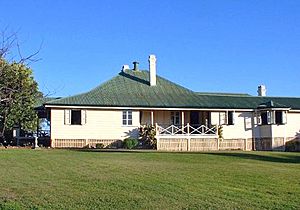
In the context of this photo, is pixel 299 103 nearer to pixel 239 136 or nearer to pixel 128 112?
pixel 239 136

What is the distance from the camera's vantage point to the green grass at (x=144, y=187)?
35.7 ft

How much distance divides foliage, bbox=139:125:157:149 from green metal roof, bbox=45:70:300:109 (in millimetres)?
1689

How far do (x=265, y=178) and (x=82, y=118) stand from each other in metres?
21.8

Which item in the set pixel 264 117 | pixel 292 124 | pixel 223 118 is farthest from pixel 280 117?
pixel 223 118

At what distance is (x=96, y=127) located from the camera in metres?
35.7

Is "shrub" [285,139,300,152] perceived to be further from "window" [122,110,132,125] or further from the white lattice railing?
"window" [122,110,132,125]

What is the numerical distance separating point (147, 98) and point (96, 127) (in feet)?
15.5

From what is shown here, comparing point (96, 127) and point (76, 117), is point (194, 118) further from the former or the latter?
point (76, 117)

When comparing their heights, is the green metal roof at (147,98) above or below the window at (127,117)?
above

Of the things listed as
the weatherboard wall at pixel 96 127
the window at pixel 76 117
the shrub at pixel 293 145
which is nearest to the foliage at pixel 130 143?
the weatherboard wall at pixel 96 127

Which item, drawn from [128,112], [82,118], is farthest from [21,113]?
[128,112]

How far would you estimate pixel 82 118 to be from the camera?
117ft

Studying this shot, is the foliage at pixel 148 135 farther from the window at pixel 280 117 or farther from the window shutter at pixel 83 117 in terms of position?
the window at pixel 280 117

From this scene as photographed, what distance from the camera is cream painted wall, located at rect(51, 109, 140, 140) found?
3500 centimetres
